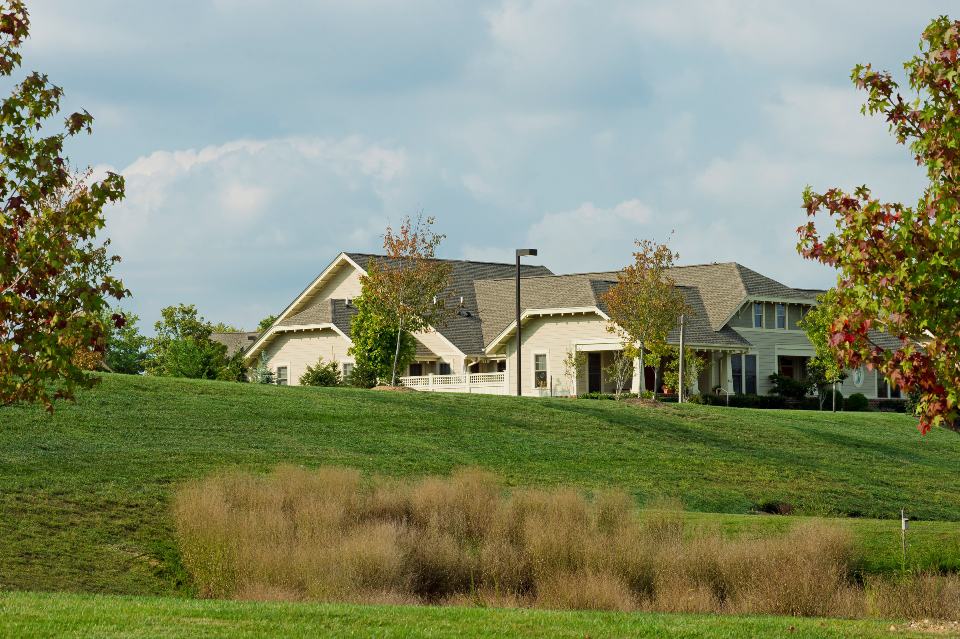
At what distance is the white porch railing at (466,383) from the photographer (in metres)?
47.0

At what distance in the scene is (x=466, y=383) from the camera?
156 ft

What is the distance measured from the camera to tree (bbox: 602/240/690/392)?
42.8 meters

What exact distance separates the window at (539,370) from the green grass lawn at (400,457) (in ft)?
40.8

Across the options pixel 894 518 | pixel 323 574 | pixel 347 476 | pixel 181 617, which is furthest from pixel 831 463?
pixel 181 617

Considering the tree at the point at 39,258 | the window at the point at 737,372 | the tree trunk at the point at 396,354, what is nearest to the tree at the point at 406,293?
the tree trunk at the point at 396,354

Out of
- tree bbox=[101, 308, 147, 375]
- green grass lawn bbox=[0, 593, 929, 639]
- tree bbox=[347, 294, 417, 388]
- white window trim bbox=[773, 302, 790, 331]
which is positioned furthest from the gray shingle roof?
green grass lawn bbox=[0, 593, 929, 639]

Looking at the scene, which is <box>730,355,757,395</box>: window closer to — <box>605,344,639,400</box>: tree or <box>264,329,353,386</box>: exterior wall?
<box>605,344,639,400</box>: tree

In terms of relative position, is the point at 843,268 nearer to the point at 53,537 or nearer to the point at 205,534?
the point at 205,534

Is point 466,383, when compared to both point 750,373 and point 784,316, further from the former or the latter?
point 784,316

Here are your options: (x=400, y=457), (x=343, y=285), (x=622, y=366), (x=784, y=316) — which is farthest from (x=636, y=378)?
(x=400, y=457)

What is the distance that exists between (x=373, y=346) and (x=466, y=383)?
5.22m

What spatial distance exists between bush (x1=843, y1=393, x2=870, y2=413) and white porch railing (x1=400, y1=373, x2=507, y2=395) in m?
15.5

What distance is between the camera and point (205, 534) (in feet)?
56.4

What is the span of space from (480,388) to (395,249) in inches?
269
